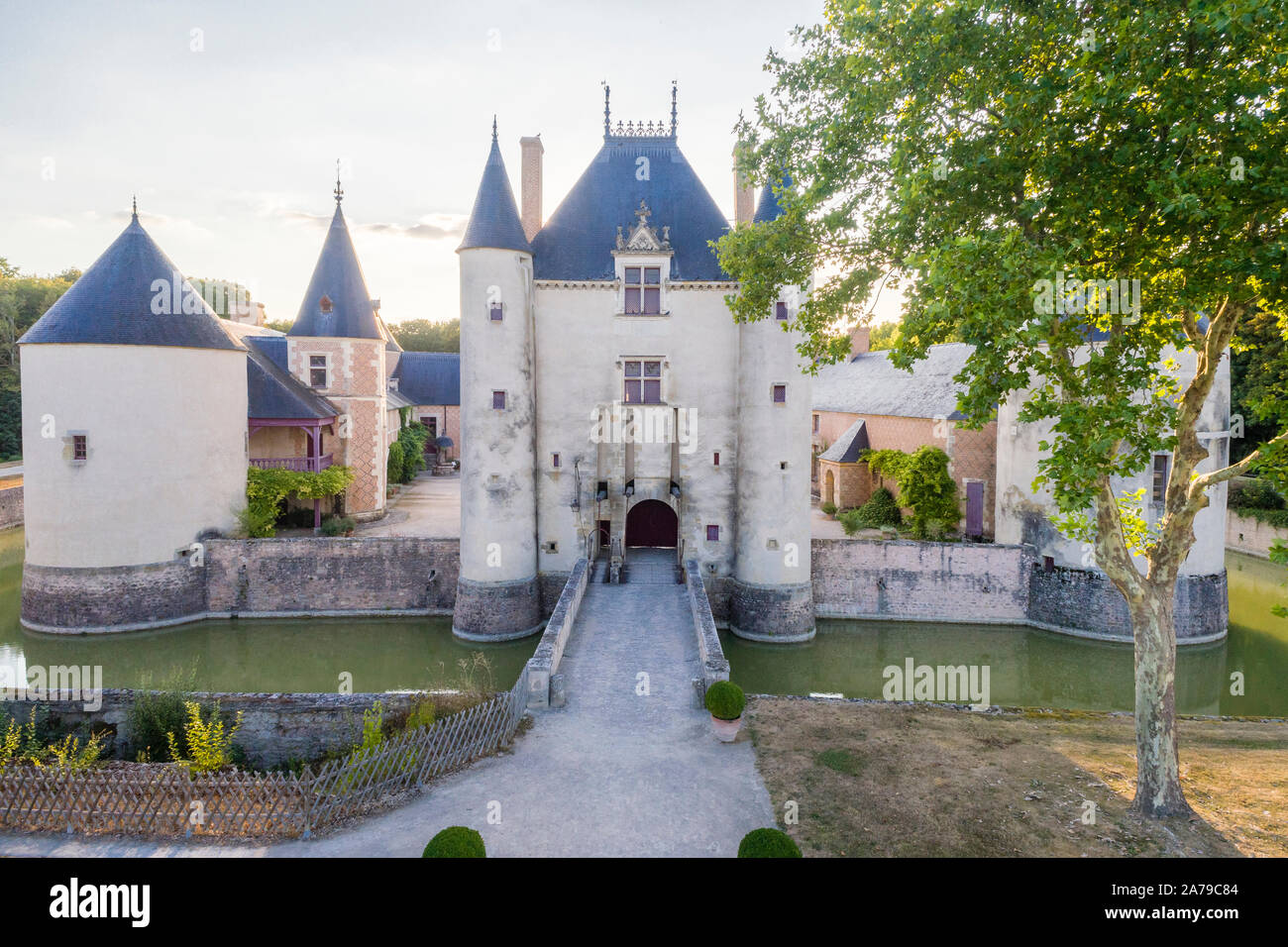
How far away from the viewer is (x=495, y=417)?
63.7 feet

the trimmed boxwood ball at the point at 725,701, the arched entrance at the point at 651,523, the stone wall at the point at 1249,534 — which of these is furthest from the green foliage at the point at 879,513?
the trimmed boxwood ball at the point at 725,701

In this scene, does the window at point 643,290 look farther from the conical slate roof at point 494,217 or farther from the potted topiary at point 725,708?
the potted topiary at point 725,708

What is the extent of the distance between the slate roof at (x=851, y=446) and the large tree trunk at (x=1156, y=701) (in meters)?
22.0

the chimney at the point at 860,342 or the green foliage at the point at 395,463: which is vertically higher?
the chimney at the point at 860,342

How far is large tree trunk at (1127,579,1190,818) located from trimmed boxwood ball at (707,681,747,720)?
5.07 meters

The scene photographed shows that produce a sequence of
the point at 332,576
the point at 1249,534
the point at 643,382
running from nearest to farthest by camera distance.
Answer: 1. the point at 643,382
2. the point at 332,576
3. the point at 1249,534

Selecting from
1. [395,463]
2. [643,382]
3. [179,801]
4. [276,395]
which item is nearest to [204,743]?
[179,801]

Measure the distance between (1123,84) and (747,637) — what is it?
15568mm

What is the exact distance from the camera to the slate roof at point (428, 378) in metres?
46.2

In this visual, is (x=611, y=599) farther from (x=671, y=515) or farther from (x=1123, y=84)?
(x=1123, y=84)

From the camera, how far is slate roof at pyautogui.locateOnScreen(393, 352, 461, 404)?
46.2 meters

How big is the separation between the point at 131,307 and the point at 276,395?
5306 mm

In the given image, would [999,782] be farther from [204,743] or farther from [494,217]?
[494,217]

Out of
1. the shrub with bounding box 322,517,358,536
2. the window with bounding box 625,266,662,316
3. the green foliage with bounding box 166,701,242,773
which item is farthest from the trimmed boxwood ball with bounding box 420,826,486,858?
the shrub with bounding box 322,517,358,536
